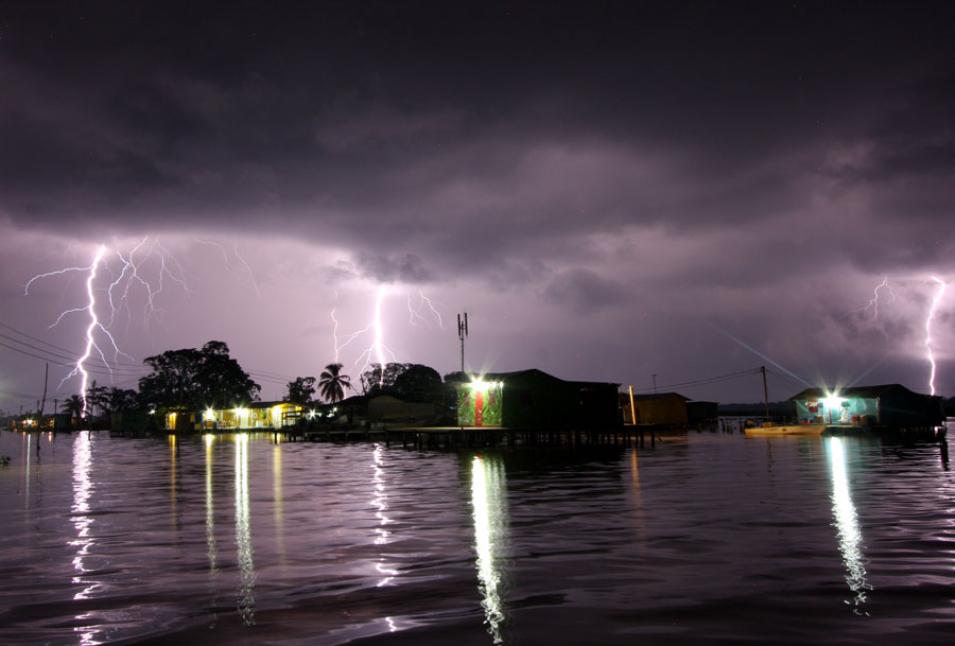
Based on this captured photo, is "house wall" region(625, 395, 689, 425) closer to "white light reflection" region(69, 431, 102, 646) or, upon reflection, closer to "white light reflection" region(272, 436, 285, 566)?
"white light reflection" region(272, 436, 285, 566)

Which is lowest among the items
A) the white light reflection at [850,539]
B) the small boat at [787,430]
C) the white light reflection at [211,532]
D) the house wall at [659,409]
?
the small boat at [787,430]

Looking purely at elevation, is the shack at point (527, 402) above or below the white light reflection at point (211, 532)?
above

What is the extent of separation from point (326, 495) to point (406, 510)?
5578 millimetres

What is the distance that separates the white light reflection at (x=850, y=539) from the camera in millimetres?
9870

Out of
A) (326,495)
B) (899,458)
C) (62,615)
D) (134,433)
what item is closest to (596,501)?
(326,495)

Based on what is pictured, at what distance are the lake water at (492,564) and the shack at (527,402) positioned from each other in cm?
3094

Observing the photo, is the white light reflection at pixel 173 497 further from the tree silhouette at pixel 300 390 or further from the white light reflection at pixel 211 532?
the tree silhouette at pixel 300 390

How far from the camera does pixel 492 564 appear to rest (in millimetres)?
12188

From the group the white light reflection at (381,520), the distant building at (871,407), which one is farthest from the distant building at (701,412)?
the white light reflection at (381,520)

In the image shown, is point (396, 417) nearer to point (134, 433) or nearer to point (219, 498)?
point (134, 433)

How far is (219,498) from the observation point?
933 inches

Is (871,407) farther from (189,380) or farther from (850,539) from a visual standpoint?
(189,380)

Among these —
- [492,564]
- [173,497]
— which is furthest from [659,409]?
[492,564]

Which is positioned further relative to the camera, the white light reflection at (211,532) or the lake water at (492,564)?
the white light reflection at (211,532)
